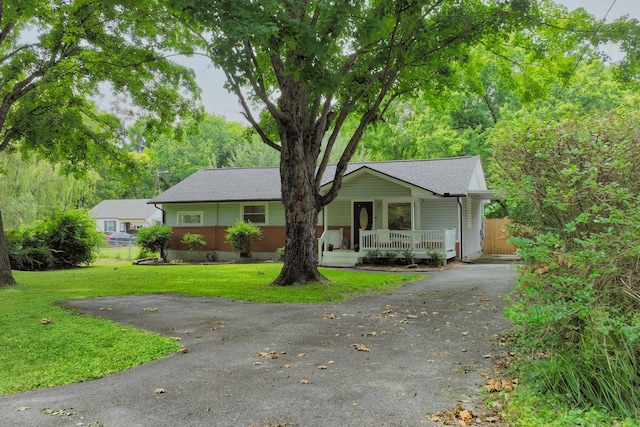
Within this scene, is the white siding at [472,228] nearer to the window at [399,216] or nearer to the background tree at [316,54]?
the window at [399,216]

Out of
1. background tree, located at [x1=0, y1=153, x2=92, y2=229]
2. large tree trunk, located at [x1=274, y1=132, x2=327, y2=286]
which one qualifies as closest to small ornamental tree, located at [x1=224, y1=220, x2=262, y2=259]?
background tree, located at [x1=0, y1=153, x2=92, y2=229]

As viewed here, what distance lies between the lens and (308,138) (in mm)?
12039

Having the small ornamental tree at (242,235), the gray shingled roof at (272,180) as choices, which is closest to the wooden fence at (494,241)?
the gray shingled roof at (272,180)

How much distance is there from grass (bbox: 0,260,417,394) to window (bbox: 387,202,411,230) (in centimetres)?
570

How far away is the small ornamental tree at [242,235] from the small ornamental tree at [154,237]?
3598 millimetres

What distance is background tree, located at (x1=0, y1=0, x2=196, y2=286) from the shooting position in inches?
492

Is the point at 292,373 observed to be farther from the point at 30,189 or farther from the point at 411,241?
the point at 30,189

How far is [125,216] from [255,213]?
113ft

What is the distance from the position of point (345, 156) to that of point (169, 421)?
9.41 metres

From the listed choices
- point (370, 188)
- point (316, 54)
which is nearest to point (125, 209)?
point (370, 188)

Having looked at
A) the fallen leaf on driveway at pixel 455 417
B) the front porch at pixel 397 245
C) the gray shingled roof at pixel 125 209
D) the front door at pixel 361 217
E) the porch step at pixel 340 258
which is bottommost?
the fallen leaf on driveway at pixel 455 417

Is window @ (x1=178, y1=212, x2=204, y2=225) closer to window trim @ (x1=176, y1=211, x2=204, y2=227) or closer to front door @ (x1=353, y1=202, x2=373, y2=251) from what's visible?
window trim @ (x1=176, y1=211, x2=204, y2=227)

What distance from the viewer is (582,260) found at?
3.67 meters

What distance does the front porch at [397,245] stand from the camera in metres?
17.6
